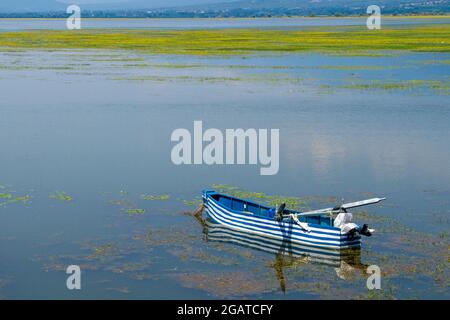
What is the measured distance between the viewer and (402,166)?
29.1 m

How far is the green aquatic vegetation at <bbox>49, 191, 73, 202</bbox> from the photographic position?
83.3 feet

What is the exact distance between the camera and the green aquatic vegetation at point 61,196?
25.4 m

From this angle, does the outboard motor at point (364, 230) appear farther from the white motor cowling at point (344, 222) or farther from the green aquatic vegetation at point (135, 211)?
the green aquatic vegetation at point (135, 211)

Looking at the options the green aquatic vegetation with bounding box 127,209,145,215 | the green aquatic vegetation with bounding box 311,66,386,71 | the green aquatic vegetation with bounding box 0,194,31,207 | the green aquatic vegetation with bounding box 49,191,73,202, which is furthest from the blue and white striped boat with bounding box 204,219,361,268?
the green aquatic vegetation with bounding box 311,66,386,71

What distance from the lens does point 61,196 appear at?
25688mm

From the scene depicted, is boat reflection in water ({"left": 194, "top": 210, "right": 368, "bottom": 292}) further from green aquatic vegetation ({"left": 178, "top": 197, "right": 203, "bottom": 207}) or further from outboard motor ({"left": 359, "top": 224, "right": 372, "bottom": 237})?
green aquatic vegetation ({"left": 178, "top": 197, "right": 203, "bottom": 207})

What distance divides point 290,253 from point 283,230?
2.85 ft

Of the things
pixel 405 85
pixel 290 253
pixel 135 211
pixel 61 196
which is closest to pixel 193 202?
pixel 135 211

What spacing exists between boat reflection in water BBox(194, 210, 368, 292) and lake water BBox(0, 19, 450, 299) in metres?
0.09

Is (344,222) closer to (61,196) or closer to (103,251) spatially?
(103,251)
